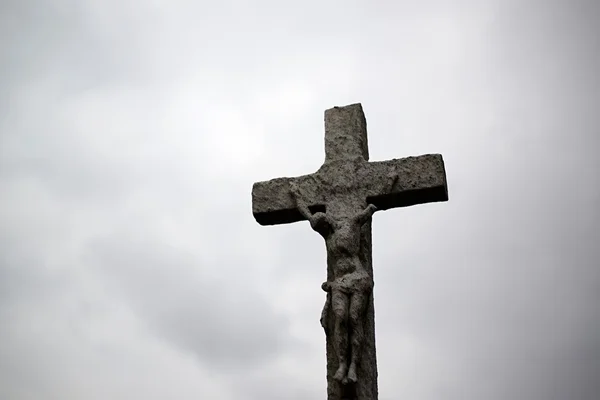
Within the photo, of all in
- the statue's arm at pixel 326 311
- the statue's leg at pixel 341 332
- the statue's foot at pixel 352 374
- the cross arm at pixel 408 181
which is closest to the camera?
the statue's foot at pixel 352 374

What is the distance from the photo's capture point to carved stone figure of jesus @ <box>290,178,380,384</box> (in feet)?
18.7

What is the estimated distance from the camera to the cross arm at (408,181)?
247 inches

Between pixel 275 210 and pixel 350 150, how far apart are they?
939 mm

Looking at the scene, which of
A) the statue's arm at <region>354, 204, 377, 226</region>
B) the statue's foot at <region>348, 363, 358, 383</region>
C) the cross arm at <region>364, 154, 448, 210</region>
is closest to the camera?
the statue's foot at <region>348, 363, 358, 383</region>

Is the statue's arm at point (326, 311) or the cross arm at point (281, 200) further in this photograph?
the cross arm at point (281, 200)

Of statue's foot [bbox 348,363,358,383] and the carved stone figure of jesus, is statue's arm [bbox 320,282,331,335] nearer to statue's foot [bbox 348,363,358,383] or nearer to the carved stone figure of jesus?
the carved stone figure of jesus

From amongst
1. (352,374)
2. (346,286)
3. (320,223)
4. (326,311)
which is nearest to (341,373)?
(352,374)

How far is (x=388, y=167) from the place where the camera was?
640 centimetres

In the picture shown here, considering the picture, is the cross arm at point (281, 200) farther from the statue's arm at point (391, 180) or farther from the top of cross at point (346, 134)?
the statue's arm at point (391, 180)

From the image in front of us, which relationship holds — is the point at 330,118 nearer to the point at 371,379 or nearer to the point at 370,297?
the point at 370,297

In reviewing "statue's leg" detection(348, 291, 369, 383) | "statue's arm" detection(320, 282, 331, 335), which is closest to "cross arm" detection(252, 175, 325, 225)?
"statue's arm" detection(320, 282, 331, 335)

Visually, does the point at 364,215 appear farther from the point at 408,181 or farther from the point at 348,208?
the point at 408,181

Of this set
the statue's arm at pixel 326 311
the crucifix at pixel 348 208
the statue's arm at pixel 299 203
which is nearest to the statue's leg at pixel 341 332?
the crucifix at pixel 348 208

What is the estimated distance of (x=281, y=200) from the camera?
259 inches
